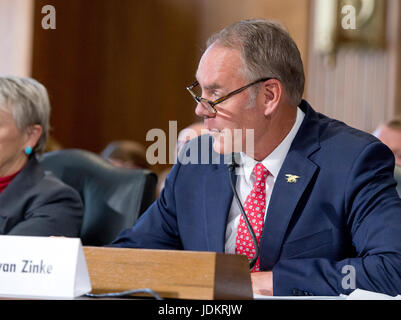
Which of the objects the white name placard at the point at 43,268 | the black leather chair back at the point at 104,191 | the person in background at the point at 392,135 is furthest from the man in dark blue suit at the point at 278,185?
the person in background at the point at 392,135

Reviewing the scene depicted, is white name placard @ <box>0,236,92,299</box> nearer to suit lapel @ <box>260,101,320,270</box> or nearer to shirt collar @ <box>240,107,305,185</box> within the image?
suit lapel @ <box>260,101,320,270</box>

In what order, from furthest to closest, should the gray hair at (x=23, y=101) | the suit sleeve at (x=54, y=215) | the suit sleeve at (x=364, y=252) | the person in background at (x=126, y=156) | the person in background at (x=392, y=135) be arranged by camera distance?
1. the person in background at (x=126, y=156)
2. the person in background at (x=392, y=135)
3. the gray hair at (x=23, y=101)
4. the suit sleeve at (x=54, y=215)
5. the suit sleeve at (x=364, y=252)

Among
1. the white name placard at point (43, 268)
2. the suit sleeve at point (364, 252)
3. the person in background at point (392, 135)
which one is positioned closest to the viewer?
the white name placard at point (43, 268)

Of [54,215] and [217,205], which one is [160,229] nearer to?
[217,205]

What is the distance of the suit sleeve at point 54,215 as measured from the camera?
7.02ft

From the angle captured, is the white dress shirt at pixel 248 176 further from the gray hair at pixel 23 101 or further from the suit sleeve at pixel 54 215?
the gray hair at pixel 23 101

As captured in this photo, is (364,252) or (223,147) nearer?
(364,252)

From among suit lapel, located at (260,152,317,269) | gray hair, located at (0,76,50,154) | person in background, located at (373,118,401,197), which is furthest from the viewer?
person in background, located at (373,118,401,197)

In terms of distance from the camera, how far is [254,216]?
1.78 meters

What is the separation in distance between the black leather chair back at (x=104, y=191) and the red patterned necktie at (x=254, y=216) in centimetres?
59

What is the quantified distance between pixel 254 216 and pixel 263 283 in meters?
0.28

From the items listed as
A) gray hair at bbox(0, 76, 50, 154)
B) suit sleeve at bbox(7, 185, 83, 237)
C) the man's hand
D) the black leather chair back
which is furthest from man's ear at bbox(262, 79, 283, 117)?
gray hair at bbox(0, 76, 50, 154)

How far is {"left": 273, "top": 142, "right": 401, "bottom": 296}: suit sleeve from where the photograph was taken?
1.51 metres

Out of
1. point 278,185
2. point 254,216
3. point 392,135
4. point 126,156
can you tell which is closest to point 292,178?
point 278,185
